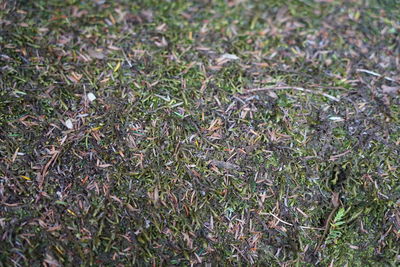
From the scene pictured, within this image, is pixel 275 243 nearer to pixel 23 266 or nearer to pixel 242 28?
pixel 23 266

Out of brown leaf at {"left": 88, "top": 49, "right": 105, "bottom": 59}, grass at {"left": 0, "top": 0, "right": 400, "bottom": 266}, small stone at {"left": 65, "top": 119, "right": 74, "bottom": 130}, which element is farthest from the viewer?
brown leaf at {"left": 88, "top": 49, "right": 105, "bottom": 59}

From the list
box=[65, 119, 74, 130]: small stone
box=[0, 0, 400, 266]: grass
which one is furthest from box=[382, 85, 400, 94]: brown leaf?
box=[65, 119, 74, 130]: small stone

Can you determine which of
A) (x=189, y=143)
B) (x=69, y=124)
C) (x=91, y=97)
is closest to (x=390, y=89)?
(x=189, y=143)

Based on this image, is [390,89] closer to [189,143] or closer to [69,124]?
[189,143]

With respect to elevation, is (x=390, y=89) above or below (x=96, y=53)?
below

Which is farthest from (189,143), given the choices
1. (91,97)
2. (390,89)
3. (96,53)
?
(390,89)

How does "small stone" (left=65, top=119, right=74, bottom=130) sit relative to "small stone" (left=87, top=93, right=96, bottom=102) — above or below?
below

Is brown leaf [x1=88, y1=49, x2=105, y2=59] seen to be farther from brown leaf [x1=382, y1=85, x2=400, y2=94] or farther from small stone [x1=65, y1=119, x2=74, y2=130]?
brown leaf [x1=382, y1=85, x2=400, y2=94]

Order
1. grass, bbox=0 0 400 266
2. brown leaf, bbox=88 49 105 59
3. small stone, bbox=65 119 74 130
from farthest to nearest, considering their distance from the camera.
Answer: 1. brown leaf, bbox=88 49 105 59
2. small stone, bbox=65 119 74 130
3. grass, bbox=0 0 400 266

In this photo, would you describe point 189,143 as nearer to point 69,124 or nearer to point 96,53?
point 69,124

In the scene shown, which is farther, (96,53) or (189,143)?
(96,53)
